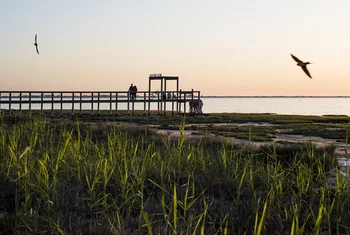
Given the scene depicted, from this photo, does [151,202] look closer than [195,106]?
Yes

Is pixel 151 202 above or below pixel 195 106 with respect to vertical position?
below

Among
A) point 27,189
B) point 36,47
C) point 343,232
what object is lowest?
point 343,232

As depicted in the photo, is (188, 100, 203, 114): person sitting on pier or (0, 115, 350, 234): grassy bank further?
(188, 100, 203, 114): person sitting on pier

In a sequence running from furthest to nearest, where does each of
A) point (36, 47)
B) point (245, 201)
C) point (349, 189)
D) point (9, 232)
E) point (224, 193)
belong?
1. point (36, 47)
2. point (349, 189)
3. point (224, 193)
4. point (245, 201)
5. point (9, 232)

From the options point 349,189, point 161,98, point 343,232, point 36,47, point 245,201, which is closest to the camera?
point 343,232

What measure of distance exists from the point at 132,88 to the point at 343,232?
32.3m

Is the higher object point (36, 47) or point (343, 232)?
point (36, 47)

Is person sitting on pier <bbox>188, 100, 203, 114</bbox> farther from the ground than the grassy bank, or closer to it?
farther from the ground

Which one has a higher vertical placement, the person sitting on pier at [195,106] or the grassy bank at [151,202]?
the person sitting on pier at [195,106]

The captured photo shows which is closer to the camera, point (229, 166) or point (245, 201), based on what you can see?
point (245, 201)

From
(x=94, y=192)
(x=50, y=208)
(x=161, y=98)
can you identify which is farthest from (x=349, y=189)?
(x=161, y=98)

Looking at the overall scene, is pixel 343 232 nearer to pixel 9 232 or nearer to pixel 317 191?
pixel 317 191

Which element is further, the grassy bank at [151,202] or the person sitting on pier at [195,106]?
the person sitting on pier at [195,106]

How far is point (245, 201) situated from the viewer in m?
5.54
